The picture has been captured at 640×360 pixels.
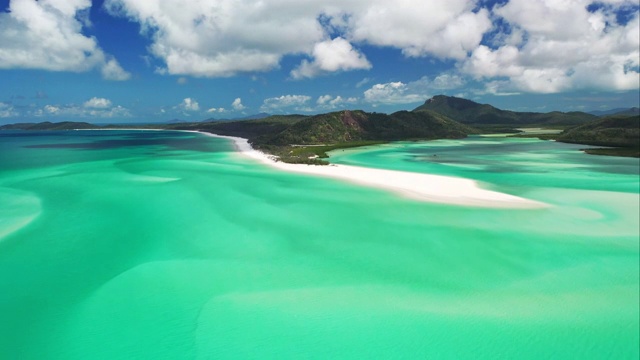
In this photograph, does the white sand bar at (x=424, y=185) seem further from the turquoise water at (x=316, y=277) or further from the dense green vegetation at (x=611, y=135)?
the dense green vegetation at (x=611, y=135)

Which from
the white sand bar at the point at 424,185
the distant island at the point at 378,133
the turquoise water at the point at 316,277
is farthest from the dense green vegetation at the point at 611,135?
the turquoise water at the point at 316,277

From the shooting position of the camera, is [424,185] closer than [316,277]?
No

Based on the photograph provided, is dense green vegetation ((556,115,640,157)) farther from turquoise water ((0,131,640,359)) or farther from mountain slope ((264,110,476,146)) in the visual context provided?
turquoise water ((0,131,640,359))

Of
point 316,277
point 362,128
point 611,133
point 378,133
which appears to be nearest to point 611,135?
point 611,133

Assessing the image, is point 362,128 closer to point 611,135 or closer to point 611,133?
point 611,135

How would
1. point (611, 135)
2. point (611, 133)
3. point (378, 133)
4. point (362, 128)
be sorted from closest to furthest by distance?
1. point (611, 135)
2. point (611, 133)
3. point (362, 128)
4. point (378, 133)

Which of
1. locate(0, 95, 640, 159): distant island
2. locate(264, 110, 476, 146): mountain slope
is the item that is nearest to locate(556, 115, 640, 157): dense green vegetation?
locate(0, 95, 640, 159): distant island
